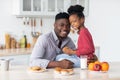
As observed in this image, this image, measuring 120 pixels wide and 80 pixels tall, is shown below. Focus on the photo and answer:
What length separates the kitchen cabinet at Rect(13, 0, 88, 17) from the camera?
4.52 m

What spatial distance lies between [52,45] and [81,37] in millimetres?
361

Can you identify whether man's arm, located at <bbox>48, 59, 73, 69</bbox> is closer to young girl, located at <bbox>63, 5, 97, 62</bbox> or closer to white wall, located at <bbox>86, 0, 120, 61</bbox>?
young girl, located at <bbox>63, 5, 97, 62</bbox>

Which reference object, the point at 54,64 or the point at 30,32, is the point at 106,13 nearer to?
the point at 30,32

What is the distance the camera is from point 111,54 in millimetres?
5516

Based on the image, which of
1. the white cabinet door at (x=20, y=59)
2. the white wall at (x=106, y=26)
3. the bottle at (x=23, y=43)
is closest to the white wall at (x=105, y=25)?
the white wall at (x=106, y=26)

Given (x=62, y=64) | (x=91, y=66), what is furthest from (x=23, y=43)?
(x=91, y=66)

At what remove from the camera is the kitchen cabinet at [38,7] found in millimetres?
4522

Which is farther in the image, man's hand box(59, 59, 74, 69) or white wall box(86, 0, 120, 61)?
white wall box(86, 0, 120, 61)

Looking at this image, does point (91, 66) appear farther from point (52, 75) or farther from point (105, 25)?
point (105, 25)

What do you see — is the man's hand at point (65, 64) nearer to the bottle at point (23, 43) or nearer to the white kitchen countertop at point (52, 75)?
the white kitchen countertop at point (52, 75)

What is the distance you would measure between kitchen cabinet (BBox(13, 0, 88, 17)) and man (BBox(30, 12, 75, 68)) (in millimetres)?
1831

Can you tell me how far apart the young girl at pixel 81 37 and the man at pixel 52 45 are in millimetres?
126

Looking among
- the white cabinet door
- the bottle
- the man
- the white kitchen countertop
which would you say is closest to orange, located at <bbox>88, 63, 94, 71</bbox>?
the white kitchen countertop

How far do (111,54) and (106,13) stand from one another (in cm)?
83
